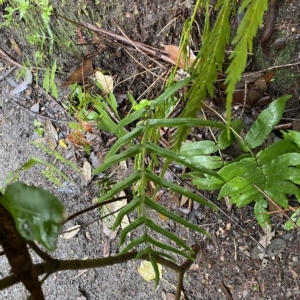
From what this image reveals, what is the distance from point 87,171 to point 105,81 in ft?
1.49

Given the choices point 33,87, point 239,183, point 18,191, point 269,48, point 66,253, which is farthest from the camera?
point 33,87

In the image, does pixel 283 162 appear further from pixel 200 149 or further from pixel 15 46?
pixel 15 46

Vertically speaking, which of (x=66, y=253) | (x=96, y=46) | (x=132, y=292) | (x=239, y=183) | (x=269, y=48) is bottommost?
(x=132, y=292)

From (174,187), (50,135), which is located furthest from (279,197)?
(50,135)

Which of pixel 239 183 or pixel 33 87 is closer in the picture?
pixel 239 183

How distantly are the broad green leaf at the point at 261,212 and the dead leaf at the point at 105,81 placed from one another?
86 centimetres

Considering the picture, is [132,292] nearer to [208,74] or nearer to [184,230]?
[184,230]

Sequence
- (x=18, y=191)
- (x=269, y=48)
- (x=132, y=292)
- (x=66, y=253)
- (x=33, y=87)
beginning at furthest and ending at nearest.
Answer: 1. (x=33, y=87)
2. (x=66, y=253)
3. (x=132, y=292)
4. (x=269, y=48)
5. (x=18, y=191)

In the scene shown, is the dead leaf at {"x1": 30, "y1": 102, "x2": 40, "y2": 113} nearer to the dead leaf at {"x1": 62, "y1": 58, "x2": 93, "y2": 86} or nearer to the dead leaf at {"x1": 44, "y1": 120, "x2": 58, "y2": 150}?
the dead leaf at {"x1": 44, "y1": 120, "x2": 58, "y2": 150}

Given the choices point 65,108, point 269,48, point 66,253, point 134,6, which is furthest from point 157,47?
point 66,253

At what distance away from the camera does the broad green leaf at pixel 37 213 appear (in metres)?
0.48

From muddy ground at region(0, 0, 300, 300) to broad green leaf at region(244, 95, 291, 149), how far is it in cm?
16

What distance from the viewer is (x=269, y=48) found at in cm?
147

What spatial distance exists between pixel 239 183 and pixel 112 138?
0.75 meters
